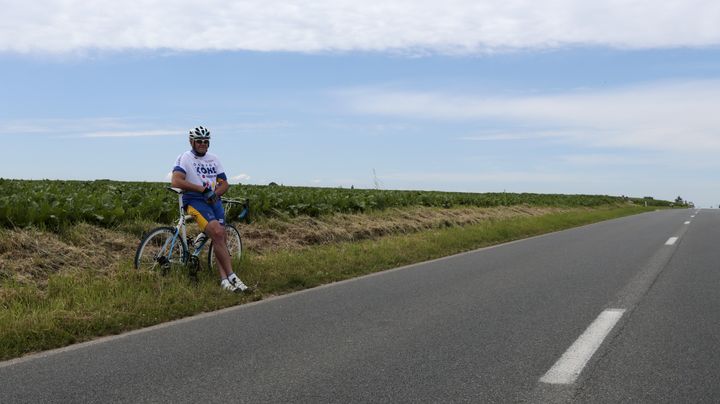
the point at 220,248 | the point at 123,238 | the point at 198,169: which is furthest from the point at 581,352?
the point at 123,238

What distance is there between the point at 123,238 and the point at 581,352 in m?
7.69

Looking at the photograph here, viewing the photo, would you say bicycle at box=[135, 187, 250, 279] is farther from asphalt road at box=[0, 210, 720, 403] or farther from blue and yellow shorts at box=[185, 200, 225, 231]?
asphalt road at box=[0, 210, 720, 403]

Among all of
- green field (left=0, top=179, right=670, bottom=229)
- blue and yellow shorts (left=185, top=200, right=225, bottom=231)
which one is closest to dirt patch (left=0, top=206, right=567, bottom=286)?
green field (left=0, top=179, right=670, bottom=229)

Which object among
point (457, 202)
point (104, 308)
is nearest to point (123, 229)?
point (104, 308)

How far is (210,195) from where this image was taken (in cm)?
776

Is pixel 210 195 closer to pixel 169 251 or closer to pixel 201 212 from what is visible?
pixel 201 212

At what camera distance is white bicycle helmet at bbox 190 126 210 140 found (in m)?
7.67

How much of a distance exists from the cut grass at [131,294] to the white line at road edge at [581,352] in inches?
159

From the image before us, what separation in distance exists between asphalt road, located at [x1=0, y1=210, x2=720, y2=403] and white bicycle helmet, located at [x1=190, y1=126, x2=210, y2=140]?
2.35 metres

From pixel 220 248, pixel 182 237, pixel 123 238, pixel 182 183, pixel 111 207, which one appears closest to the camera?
pixel 182 183

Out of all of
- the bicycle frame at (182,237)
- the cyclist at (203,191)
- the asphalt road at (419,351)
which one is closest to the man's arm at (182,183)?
the cyclist at (203,191)

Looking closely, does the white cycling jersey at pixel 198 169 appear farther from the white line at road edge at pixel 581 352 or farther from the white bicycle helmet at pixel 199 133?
the white line at road edge at pixel 581 352

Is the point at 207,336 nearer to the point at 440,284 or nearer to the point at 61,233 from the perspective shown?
the point at 440,284

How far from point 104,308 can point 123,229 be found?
4.39 metres
